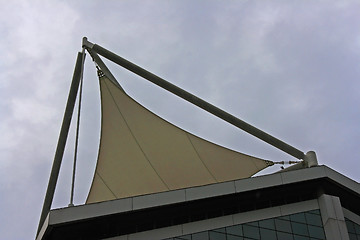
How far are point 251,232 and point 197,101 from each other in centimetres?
817

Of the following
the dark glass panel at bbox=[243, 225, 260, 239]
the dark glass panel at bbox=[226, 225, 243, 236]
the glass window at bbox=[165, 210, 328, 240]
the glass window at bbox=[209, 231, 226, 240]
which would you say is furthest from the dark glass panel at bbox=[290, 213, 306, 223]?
the glass window at bbox=[209, 231, 226, 240]

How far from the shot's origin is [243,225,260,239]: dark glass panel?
23152mm

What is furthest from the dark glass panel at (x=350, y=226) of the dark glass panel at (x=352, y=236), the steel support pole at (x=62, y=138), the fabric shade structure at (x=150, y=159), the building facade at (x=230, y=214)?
the steel support pole at (x=62, y=138)

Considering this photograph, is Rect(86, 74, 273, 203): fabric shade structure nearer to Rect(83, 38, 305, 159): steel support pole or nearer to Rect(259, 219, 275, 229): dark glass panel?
Rect(83, 38, 305, 159): steel support pole

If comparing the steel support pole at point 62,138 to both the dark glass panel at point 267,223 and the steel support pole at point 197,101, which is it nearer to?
the steel support pole at point 197,101

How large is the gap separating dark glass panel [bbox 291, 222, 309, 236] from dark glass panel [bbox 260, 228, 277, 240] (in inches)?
33.6

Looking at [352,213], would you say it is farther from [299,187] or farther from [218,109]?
[218,109]

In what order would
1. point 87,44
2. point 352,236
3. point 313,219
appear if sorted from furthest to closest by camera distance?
1. point 87,44
2. point 313,219
3. point 352,236

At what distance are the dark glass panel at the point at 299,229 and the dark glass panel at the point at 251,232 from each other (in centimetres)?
150

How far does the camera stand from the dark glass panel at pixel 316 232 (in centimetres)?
2314

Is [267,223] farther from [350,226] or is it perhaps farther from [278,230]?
[350,226]

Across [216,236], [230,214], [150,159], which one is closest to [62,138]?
[150,159]

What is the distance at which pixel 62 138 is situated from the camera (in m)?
29.3

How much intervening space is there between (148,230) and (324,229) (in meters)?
7.11
